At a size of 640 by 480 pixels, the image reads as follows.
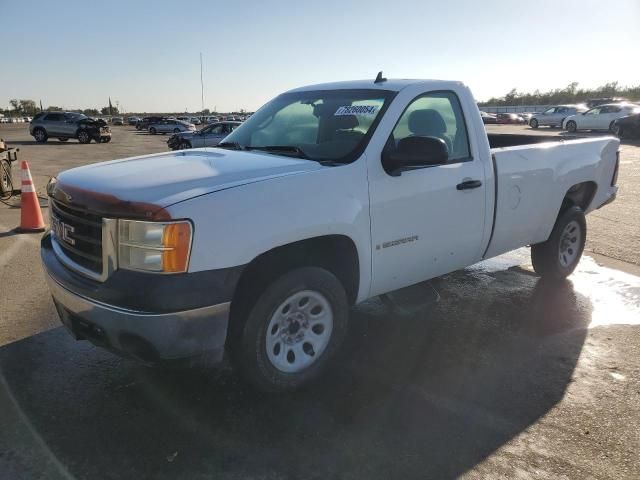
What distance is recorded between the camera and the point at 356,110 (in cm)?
374

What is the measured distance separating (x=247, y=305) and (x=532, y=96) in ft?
297

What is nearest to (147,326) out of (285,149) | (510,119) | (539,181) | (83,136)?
(285,149)

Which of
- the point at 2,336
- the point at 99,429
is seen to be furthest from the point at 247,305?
the point at 2,336

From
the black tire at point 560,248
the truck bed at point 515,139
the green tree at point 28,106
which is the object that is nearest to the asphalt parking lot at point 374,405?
the black tire at point 560,248

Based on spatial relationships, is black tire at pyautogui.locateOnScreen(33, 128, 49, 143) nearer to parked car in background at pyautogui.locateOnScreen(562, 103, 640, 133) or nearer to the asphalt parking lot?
the asphalt parking lot

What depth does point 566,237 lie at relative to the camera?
5.43 meters

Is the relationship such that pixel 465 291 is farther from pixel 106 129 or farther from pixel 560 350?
pixel 106 129

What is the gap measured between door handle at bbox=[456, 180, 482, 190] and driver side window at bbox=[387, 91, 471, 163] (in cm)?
19

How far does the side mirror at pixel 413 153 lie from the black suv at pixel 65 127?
30781 millimetres

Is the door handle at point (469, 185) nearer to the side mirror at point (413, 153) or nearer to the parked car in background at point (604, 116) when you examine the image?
the side mirror at point (413, 153)

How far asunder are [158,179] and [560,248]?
4238mm

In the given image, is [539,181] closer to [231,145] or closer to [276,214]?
[231,145]

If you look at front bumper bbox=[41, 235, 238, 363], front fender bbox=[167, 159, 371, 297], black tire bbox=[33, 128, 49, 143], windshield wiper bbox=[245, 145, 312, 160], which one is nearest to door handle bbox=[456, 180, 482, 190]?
front fender bbox=[167, 159, 371, 297]

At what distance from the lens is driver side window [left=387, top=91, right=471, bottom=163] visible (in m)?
3.82
